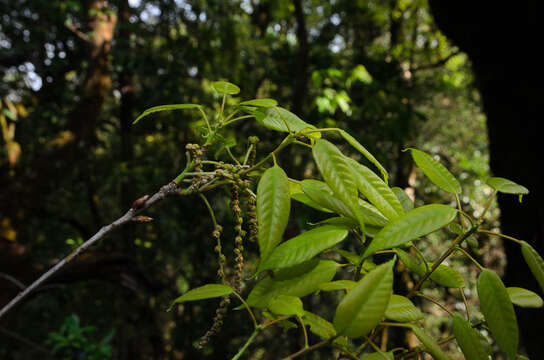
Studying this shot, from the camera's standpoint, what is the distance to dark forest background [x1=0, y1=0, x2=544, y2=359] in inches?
66.9

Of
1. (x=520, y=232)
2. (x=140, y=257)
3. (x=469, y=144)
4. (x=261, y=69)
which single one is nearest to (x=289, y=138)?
(x=520, y=232)

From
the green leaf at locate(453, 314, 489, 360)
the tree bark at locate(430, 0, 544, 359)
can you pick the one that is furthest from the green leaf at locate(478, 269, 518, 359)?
the tree bark at locate(430, 0, 544, 359)

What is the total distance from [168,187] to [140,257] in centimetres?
331

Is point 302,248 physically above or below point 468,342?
above

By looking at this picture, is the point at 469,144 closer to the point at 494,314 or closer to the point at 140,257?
the point at 140,257

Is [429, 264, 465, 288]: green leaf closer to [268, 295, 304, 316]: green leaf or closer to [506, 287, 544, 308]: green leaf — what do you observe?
[506, 287, 544, 308]: green leaf

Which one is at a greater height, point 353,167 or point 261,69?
point 261,69

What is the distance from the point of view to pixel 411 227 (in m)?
0.37

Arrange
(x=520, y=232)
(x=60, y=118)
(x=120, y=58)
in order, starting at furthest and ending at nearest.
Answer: (x=60, y=118), (x=120, y=58), (x=520, y=232)

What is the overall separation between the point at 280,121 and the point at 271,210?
0.15m

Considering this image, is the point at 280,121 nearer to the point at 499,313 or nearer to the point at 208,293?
the point at 208,293

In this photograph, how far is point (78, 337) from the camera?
68.4 inches

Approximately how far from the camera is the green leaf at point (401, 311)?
0.43 meters

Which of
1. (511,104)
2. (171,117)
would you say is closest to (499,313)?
(511,104)
